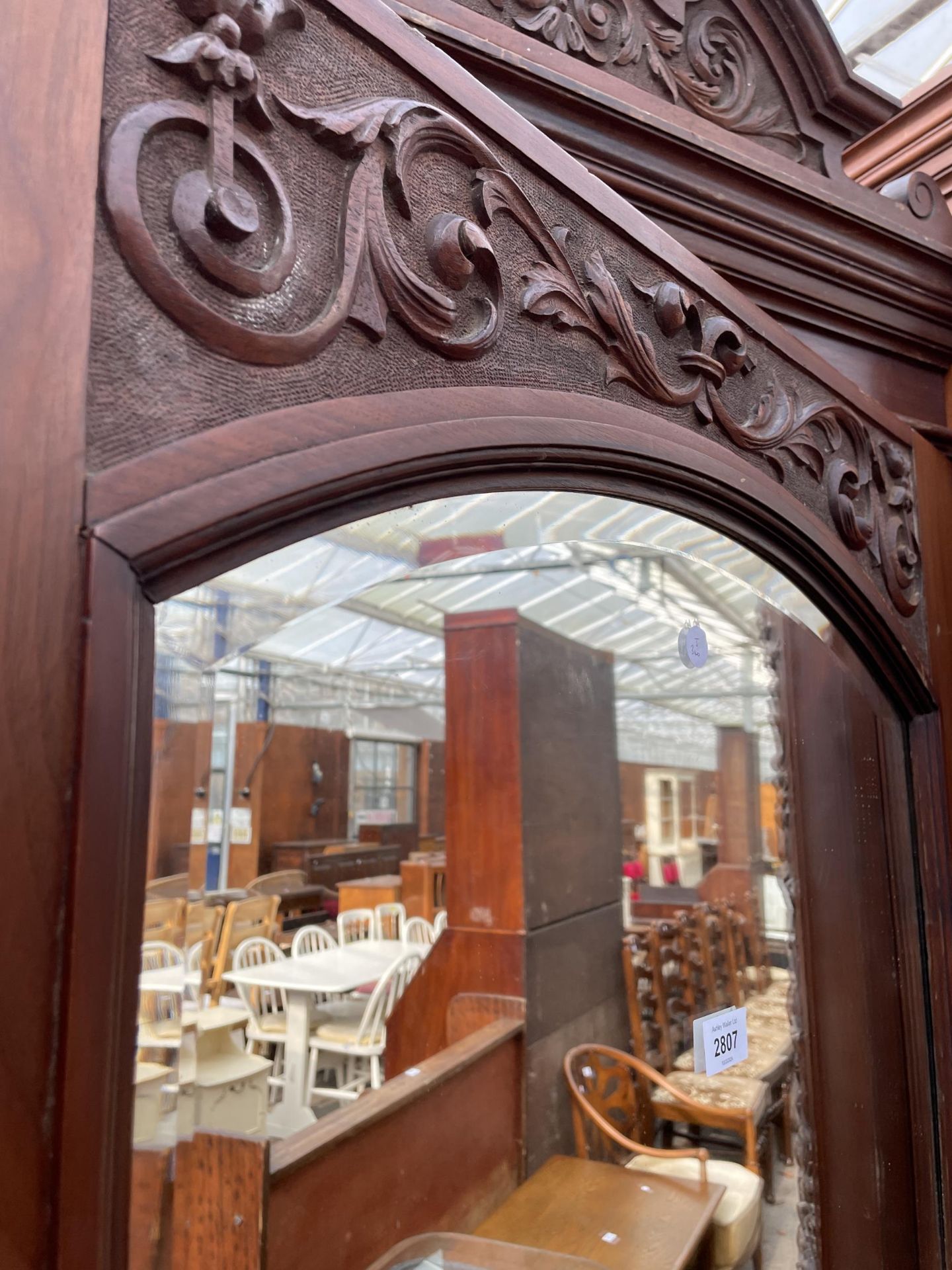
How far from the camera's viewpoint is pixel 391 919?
5.07 metres

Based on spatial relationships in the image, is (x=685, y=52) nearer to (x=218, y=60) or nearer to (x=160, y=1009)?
(x=218, y=60)

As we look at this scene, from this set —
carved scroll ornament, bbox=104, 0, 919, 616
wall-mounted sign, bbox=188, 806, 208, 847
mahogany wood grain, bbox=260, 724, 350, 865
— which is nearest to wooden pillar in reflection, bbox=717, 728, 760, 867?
carved scroll ornament, bbox=104, 0, 919, 616

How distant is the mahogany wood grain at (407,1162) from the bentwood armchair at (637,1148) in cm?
18

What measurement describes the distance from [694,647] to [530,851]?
143cm

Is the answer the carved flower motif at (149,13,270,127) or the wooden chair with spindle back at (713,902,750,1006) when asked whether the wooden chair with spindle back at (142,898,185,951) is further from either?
the wooden chair with spindle back at (713,902,750,1006)

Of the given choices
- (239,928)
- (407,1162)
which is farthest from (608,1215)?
(239,928)

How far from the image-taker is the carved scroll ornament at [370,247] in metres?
0.43

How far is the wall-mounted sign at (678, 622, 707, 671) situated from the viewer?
3.61ft

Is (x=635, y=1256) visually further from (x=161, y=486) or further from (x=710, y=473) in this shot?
(x=161, y=486)

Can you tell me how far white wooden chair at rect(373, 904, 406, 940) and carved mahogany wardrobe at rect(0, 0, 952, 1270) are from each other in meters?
4.18

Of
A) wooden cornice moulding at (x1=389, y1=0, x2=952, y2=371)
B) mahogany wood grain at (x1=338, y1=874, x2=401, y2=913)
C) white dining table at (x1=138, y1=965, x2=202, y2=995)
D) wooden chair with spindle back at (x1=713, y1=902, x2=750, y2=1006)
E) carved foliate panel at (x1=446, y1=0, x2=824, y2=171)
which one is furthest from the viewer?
mahogany wood grain at (x1=338, y1=874, x2=401, y2=913)

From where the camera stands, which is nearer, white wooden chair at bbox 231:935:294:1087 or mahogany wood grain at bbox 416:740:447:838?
white wooden chair at bbox 231:935:294:1087

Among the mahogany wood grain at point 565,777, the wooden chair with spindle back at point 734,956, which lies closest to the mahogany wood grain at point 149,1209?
the wooden chair with spindle back at point 734,956

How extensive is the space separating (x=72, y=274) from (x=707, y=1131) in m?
1.75
